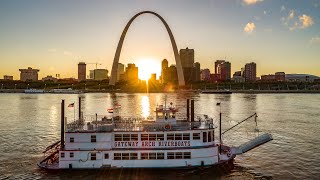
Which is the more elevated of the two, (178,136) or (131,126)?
(131,126)

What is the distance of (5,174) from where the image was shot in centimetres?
3406

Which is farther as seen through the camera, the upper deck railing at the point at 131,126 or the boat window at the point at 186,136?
the upper deck railing at the point at 131,126

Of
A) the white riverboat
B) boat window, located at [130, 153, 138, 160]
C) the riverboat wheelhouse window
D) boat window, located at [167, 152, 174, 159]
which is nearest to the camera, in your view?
the white riverboat

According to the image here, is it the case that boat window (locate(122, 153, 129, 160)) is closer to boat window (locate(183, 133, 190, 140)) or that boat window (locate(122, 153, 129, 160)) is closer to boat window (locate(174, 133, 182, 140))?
boat window (locate(174, 133, 182, 140))

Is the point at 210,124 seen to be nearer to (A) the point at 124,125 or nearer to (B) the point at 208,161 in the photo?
(B) the point at 208,161

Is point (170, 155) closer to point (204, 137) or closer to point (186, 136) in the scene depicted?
point (186, 136)

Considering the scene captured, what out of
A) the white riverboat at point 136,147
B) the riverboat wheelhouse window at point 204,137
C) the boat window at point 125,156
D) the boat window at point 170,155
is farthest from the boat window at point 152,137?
the riverboat wheelhouse window at point 204,137

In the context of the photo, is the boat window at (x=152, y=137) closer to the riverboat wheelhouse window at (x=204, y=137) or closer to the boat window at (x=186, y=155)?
the boat window at (x=186, y=155)

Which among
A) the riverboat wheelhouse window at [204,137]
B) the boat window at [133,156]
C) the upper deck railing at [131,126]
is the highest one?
the upper deck railing at [131,126]

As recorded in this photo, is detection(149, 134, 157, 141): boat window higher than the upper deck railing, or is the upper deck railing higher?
the upper deck railing

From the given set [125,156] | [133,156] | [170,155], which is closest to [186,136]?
[170,155]

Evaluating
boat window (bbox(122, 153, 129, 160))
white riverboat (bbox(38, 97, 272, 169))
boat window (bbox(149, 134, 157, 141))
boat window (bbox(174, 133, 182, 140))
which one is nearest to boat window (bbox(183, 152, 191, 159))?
white riverboat (bbox(38, 97, 272, 169))

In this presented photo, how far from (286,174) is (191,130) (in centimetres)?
1099

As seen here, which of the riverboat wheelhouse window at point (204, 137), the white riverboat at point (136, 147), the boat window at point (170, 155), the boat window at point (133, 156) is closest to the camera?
the white riverboat at point (136, 147)
